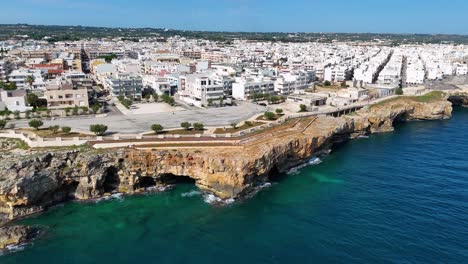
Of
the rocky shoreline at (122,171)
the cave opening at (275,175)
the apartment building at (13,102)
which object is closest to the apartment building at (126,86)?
the apartment building at (13,102)

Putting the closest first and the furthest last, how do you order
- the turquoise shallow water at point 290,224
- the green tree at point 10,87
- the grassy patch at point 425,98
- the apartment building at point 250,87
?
the turquoise shallow water at point 290,224, the green tree at point 10,87, the grassy patch at point 425,98, the apartment building at point 250,87

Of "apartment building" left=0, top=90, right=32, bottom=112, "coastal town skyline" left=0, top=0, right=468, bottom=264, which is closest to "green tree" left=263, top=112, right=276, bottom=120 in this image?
"coastal town skyline" left=0, top=0, right=468, bottom=264

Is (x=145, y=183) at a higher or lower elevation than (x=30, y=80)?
lower

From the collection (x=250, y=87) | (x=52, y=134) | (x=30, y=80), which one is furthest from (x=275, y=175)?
(x=30, y=80)

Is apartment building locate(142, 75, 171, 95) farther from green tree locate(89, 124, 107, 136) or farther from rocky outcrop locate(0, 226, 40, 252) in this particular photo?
rocky outcrop locate(0, 226, 40, 252)

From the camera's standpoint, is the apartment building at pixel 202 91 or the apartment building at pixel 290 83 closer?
the apartment building at pixel 202 91

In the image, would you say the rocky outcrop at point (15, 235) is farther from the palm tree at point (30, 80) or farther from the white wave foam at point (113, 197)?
the palm tree at point (30, 80)

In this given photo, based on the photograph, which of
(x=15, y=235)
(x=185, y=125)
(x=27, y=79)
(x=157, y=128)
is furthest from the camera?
(x=27, y=79)

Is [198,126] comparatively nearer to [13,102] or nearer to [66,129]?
[66,129]
